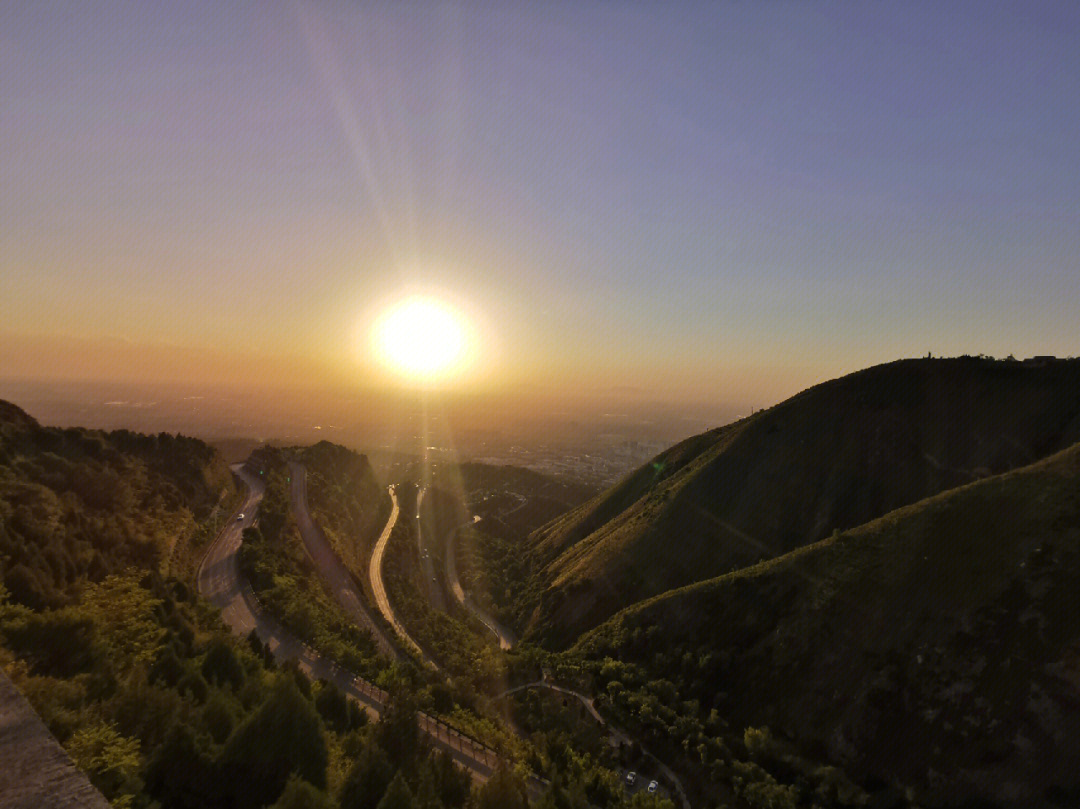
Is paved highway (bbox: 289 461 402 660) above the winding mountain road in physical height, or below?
above

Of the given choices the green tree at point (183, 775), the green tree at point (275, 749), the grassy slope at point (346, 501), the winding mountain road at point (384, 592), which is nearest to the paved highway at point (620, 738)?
the winding mountain road at point (384, 592)

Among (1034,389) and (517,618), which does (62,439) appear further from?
(1034,389)

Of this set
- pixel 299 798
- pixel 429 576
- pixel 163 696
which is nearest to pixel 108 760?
pixel 163 696

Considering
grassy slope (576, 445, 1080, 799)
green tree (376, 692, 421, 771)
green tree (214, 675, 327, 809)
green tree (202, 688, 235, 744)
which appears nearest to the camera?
green tree (214, 675, 327, 809)

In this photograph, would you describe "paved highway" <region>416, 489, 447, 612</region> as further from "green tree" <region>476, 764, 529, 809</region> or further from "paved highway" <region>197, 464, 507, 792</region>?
"green tree" <region>476, 764, 529, 809</region>

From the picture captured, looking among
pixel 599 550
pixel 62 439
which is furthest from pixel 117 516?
pixel 599 550

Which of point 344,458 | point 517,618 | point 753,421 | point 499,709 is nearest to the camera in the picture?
point 499,709

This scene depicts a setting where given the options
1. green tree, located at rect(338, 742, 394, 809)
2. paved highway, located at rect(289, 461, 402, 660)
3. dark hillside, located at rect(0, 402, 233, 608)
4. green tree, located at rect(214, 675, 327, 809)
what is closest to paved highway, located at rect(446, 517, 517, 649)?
paved highway, located at rect(289, 461, 402, 660)

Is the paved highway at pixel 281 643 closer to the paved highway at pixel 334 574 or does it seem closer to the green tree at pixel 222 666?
the green tree at pixel 222 666
